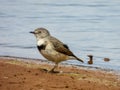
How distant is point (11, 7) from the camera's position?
26969 mm

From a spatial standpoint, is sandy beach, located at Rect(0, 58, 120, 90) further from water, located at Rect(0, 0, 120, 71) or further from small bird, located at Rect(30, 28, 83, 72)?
water, located at Rect(0, 0, 120, 71)

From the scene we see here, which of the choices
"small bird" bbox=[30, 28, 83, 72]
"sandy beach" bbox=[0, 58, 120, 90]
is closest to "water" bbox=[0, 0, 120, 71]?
"sandy beach" bbox=[0, 58, 120, 90]

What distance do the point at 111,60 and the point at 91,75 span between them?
2.40m

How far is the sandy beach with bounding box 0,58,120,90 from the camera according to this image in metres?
10.2

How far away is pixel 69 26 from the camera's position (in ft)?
66.8

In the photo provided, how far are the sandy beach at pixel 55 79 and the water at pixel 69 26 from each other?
137 centimetres

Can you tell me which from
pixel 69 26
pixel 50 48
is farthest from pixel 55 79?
pixel 69 26

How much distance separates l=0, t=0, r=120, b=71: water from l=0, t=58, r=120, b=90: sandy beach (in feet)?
4.49

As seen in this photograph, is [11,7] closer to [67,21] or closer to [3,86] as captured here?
[67,21]

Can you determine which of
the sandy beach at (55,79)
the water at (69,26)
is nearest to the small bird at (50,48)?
the sandy beach at (55,79)

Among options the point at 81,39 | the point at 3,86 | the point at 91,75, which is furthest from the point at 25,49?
the point at 3,86

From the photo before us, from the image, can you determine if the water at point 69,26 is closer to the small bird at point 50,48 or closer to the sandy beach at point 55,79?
the sandy beach at point 55,79

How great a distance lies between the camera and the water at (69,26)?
52.5 ft

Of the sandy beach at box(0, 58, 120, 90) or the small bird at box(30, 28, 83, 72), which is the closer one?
the sandy beach at box(0, 58, 120, 90)
